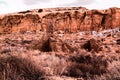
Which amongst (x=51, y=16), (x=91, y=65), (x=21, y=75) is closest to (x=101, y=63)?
(x=91, y=65)

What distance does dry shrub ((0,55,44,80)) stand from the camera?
7.14 m

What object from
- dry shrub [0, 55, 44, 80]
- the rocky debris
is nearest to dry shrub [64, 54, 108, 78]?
dry shrub [0, 55, 44, 80]

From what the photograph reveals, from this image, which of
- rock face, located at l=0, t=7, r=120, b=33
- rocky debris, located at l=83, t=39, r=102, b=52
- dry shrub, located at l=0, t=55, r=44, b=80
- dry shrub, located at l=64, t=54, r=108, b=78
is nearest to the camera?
dry shrub, located at l=0, t=55, r=44, b=80

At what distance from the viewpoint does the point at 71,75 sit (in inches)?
353

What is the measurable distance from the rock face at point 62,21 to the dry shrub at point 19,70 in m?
58.0

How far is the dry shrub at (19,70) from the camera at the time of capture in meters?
7.14

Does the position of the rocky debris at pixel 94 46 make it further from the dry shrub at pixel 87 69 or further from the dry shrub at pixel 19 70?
the dry shrub at pixel 19 70

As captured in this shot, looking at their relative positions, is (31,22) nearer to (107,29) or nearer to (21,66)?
(107,29)

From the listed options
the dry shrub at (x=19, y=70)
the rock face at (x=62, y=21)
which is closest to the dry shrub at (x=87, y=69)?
the dry shrub at (x=19, y=70)

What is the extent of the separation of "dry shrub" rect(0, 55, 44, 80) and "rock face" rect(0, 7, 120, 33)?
58018 mm

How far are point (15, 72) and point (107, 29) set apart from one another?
2314 inches

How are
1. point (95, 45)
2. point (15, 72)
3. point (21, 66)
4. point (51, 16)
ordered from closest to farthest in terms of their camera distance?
point (15, 72), point (21, 66), point (95, 45), point (51, 16)

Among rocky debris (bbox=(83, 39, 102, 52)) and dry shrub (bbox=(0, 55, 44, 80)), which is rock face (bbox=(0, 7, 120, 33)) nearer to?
rocky debris (bbox=(83, 39, 102, 52))

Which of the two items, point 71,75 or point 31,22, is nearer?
point 71,75
